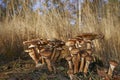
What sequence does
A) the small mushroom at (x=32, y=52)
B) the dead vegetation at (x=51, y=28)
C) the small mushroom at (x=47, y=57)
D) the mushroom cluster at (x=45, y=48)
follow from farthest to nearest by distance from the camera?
the dead vegetation at (x=51, y=28) < the small mushroom at (x=32, y=52) < the mushroom cluster at (x=45, y=48) < the small mushroom at (x=47, y=57)

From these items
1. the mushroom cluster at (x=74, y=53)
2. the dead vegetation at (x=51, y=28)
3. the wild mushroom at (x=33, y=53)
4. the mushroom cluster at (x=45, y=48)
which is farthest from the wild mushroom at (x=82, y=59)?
the dead vegetation at (x=51, y=28)

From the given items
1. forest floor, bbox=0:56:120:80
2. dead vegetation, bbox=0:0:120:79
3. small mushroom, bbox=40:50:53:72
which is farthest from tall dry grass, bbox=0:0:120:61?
small mushroom, bbox=40:50:53:72

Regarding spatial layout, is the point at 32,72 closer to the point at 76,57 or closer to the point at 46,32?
the point at 76,57

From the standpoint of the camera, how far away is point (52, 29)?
5777mm

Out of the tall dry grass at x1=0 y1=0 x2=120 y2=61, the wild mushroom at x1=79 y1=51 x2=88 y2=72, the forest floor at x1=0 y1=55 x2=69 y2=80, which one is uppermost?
the tall dry grass at x1=0 y1=0 x2=120 y2=61

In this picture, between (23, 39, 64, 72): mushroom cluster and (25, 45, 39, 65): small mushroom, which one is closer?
(23, 39, 64, 72): mushroom cluster

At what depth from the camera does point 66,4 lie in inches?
261

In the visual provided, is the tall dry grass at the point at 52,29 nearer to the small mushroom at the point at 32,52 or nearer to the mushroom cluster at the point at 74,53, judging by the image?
the small mushroom at the point at 32,52

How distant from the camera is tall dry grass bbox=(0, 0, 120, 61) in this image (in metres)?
5.33

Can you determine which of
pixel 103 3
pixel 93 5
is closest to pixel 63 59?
pixel 93 5

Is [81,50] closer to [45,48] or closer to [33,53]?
[45,48]

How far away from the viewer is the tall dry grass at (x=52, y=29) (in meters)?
5.33

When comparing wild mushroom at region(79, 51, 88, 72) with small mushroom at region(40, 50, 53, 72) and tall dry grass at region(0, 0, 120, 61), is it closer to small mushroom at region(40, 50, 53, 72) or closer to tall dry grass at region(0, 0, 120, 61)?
small mushroom at region(40, 50, 53, 72)

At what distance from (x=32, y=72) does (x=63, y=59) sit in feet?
2.64
